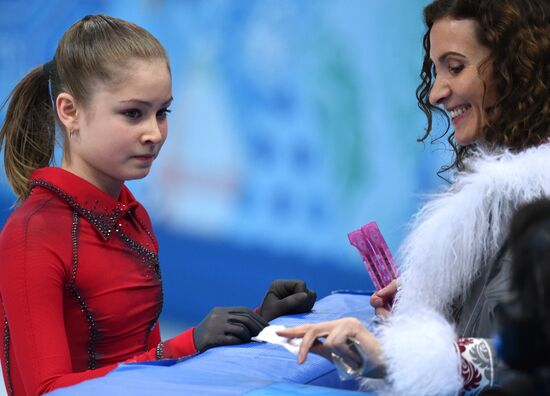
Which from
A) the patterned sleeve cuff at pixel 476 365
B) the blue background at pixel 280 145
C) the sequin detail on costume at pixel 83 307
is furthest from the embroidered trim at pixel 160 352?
the blue background at pixel 280 145

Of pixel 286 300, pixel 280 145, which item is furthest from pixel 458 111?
pixel 280 145

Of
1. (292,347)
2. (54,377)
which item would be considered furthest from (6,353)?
(292,347)

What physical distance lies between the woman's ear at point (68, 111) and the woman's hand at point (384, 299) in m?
0.64

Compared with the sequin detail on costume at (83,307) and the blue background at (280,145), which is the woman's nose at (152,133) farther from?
the blue background at (280,145)

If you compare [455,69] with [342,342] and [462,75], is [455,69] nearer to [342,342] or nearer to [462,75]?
[462,75]

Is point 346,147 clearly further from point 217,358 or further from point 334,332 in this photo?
point 334,332

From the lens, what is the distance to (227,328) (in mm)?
1387

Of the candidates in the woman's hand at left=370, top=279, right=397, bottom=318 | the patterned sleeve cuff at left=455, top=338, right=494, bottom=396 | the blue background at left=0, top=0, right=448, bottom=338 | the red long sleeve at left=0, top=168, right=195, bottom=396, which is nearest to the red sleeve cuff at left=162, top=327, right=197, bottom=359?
the red long sleeve at left=0, top=168, right=195, bottom=396

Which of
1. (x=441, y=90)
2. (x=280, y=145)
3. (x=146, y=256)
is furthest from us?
(x=280, y=145)

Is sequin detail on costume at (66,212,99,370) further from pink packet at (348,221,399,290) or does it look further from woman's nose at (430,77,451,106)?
woman's nose at (430,77,451,106)

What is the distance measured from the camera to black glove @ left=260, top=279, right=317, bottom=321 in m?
1.67

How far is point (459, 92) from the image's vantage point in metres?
1.37

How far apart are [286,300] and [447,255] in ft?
2.01

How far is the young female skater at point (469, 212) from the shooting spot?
1.02m
